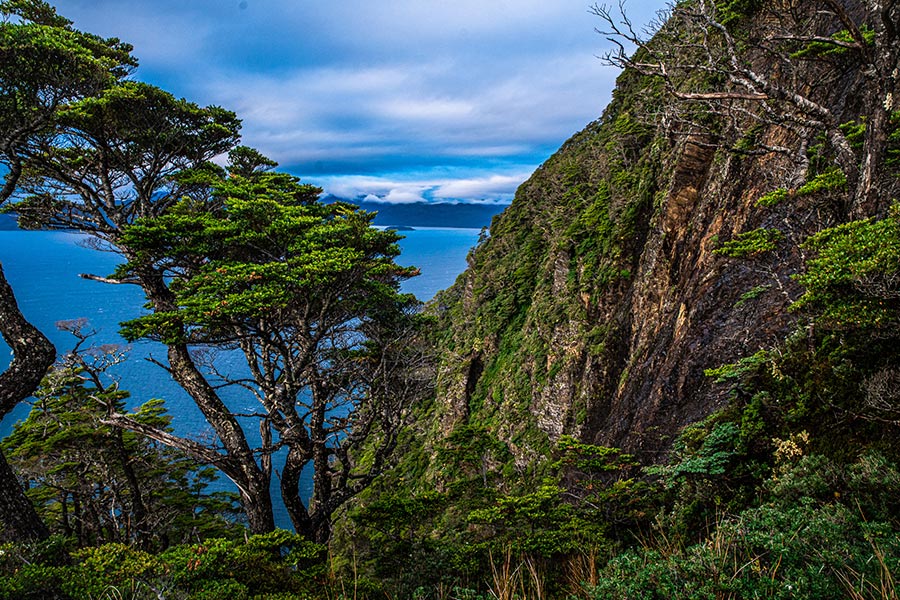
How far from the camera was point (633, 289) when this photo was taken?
608 inches

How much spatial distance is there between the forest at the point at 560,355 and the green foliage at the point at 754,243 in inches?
3.2

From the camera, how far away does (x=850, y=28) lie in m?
5.69

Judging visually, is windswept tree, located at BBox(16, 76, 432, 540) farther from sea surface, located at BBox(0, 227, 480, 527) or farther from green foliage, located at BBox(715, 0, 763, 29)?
green foliage, located at BBox(715, 0, 763, 29)

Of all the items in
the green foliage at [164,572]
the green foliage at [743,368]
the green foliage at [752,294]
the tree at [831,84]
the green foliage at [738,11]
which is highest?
the green foliage at [738,11]

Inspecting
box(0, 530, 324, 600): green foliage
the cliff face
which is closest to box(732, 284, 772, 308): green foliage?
the cliff face

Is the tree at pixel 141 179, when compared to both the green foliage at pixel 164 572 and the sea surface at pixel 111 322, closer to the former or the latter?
the sea surface at pixel 111 322

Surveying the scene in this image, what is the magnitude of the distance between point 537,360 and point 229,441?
13772 mm

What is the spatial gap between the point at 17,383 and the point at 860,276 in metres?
10.7

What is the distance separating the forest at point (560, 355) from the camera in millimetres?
4277

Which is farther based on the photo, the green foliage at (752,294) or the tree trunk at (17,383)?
the green foliage at (752,294)

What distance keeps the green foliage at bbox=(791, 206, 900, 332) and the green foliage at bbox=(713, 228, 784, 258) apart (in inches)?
57.4

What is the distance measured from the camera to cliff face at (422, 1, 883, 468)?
29.0ft

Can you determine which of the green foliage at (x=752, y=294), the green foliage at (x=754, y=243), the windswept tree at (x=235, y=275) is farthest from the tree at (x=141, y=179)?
the green foliage at (x=752, y=294)

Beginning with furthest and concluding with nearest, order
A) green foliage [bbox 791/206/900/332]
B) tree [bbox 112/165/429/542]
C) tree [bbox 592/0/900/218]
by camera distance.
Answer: tree [bbox 112/165/429/542] < tree [bbox 592/0/900/218] < green foliage [bbox 791/206/900/332]
